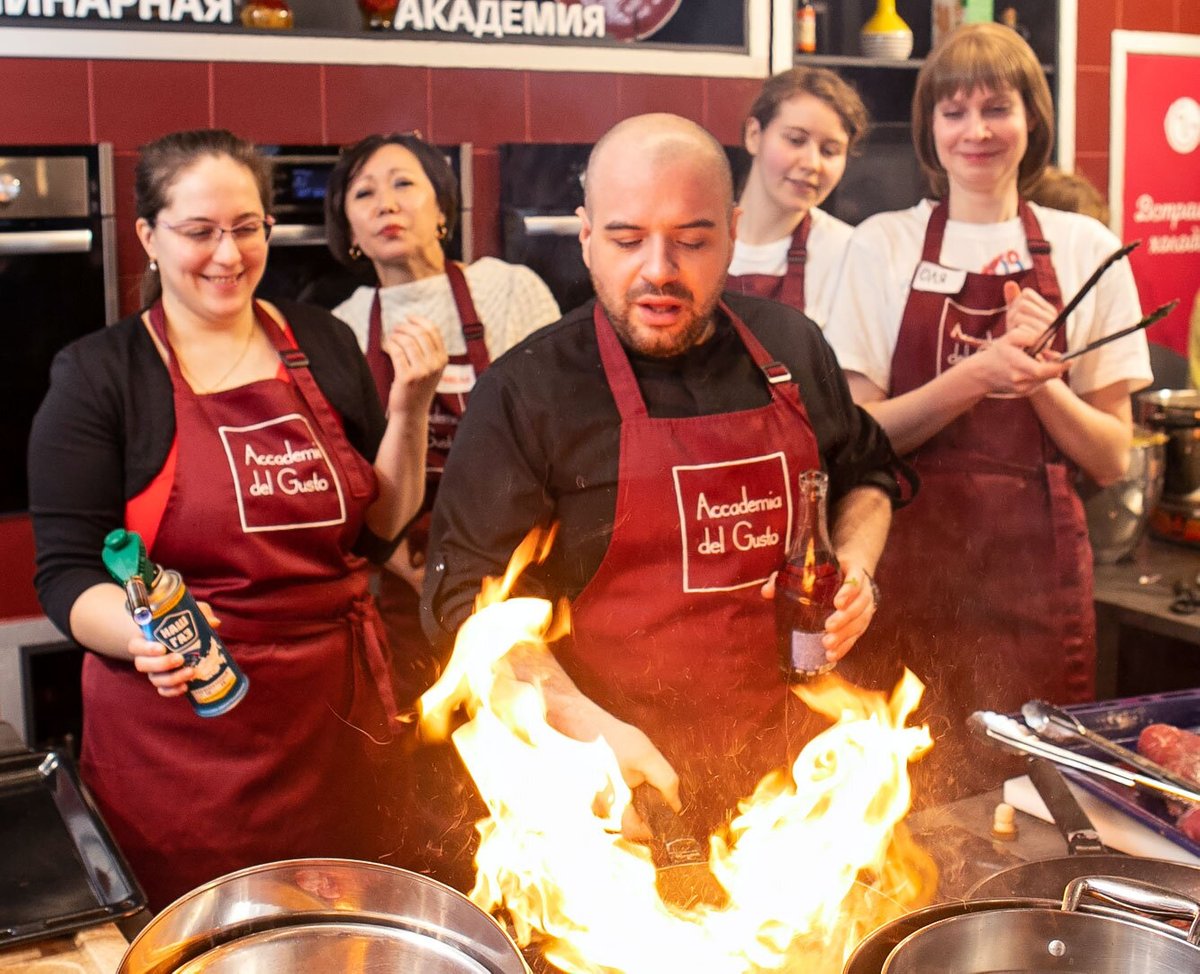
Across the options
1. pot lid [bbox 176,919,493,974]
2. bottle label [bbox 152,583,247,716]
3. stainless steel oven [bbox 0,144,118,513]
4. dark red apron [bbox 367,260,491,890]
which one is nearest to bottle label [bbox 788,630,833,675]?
dark red apron [bbox 367,260,491,890]

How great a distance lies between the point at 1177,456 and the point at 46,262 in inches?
102

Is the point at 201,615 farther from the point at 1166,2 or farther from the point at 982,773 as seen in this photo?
the point at 1166,2

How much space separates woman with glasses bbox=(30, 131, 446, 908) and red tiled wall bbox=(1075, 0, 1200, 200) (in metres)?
1.88

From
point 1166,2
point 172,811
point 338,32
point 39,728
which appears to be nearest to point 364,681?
point 172,811

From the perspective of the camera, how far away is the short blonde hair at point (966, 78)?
2.85m

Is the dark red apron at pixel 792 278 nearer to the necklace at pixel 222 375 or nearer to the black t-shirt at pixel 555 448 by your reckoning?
the black t-shirt at pixel 555 448

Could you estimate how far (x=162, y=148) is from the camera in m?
2.27

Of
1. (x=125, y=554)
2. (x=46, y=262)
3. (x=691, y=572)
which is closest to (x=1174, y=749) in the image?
(x=691, y=572)

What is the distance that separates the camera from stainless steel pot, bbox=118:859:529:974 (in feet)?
3.38

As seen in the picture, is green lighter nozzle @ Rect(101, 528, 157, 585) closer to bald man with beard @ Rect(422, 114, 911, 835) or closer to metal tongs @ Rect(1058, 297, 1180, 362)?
bald man with beard @ Rect(422, 114, 911, 835)

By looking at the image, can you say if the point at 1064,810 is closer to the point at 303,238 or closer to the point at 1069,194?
the point at 303,238

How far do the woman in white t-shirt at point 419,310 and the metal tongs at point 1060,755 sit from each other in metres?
1.16

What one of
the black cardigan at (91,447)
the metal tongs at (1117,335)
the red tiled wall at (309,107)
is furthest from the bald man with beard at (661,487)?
the metal tongs at (1117,335)

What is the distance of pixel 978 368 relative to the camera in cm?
283
